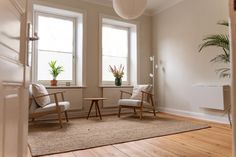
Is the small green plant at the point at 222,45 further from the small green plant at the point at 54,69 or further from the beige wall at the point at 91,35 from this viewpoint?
the small green plant at the point at 54,69

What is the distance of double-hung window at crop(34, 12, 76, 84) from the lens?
4168 mm

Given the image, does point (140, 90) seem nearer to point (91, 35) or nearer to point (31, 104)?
point (91, 35)

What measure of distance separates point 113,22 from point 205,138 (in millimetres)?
3495

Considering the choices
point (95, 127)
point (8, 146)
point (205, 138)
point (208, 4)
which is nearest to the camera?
Answer: point (8, 146)

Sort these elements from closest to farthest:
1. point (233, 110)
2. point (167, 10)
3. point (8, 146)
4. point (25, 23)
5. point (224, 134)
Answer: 1. point (233, 110)
2. point (8, 146)
3. point (25, 23)
4. point (224, 134)
5. point (167, 10)

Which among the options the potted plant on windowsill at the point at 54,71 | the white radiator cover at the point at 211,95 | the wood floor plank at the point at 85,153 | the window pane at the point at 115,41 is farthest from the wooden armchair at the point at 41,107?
the white radiator cover at the point at 211,95

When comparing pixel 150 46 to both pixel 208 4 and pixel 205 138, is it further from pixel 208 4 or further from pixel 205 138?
pixel 205 138

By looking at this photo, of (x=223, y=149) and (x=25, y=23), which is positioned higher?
(x=25, y=23)

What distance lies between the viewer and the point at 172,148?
2.10 metres

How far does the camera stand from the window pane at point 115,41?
4.91m

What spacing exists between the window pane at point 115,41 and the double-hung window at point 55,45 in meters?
0.79

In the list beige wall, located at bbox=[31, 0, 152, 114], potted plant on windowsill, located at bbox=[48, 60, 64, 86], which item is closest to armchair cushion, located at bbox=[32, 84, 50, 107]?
potted plant on windowsill, located at bbox=[48, 60, 64, 86]

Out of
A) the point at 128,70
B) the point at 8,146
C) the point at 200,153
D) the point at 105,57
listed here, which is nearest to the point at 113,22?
the point at 105,57

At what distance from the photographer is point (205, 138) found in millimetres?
2473
